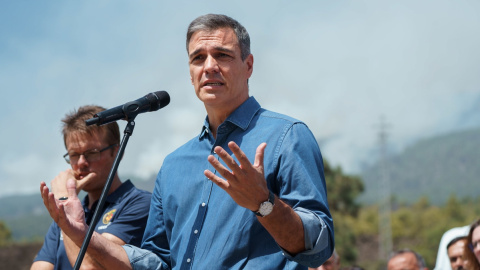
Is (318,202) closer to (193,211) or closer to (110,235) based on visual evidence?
(193,211)

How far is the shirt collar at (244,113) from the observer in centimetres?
301

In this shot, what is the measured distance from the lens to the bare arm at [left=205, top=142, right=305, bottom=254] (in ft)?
7.72

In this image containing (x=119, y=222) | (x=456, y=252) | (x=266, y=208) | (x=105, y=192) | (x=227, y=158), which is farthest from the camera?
(x=456, y=252)

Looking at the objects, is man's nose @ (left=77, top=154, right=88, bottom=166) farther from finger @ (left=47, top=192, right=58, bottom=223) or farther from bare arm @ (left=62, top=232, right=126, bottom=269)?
finger @ (left=47, top=192, right=58, bottom=223)

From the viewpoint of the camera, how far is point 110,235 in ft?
12.5

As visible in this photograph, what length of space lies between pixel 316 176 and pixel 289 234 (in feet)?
1.24

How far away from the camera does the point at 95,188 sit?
163 inches

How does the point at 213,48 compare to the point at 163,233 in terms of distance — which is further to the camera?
the point at 163,233

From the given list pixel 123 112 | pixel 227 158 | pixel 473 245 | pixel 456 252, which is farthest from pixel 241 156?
pixel 456 252

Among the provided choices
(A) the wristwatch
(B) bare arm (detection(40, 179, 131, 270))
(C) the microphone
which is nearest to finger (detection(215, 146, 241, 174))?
(A) the wristwatch

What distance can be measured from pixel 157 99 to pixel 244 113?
0.42 metres

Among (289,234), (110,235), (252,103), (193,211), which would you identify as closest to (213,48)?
(252,103)

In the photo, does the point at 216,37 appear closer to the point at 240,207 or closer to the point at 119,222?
the point at 240,207

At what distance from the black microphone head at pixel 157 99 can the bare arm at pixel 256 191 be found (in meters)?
0.82
